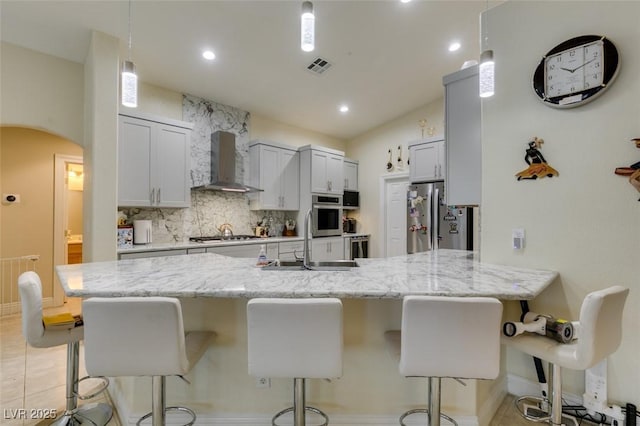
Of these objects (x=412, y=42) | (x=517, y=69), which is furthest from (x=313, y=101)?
(x=517, y=69)

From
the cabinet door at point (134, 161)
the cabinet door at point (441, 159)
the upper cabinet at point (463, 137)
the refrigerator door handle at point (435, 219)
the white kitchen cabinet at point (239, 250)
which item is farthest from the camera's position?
the cabinet door at point (441, 159)

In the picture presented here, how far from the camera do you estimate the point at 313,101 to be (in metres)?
4.91

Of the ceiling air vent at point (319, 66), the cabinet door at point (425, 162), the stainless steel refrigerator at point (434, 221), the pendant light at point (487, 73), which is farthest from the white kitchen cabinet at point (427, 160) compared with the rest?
the pendant light at point (487, 73)

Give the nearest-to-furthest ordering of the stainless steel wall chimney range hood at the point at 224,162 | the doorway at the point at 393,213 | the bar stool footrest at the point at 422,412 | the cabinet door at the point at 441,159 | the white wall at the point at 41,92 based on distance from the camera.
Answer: the bar stool footrest at the point at 422,412 → the white wall at the point at 41,92 → the stainless steel wall chimney range hood at the point at 224,162 → the cabinet door at the point at 441,159 → the doorway at the point at 393,213

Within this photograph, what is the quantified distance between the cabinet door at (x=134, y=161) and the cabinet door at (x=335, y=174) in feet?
9.33

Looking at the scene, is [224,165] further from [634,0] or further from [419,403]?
[634,0]

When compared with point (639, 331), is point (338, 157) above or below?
above

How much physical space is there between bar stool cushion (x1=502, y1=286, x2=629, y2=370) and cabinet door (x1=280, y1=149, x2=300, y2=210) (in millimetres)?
4058

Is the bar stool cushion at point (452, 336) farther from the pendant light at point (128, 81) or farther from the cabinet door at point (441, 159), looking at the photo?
the cabinet door at point (441, 159)

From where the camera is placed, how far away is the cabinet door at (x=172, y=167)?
3721mm

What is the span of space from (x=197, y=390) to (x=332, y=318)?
114 centimetres

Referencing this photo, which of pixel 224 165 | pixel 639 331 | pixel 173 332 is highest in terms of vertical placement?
pixel 224 165

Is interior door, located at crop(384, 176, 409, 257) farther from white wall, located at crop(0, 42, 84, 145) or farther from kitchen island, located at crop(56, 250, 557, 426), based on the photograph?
Result: white wall, located at crop(0, 42, 84, 145)

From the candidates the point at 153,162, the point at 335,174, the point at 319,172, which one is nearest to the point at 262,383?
the point at 153,162
